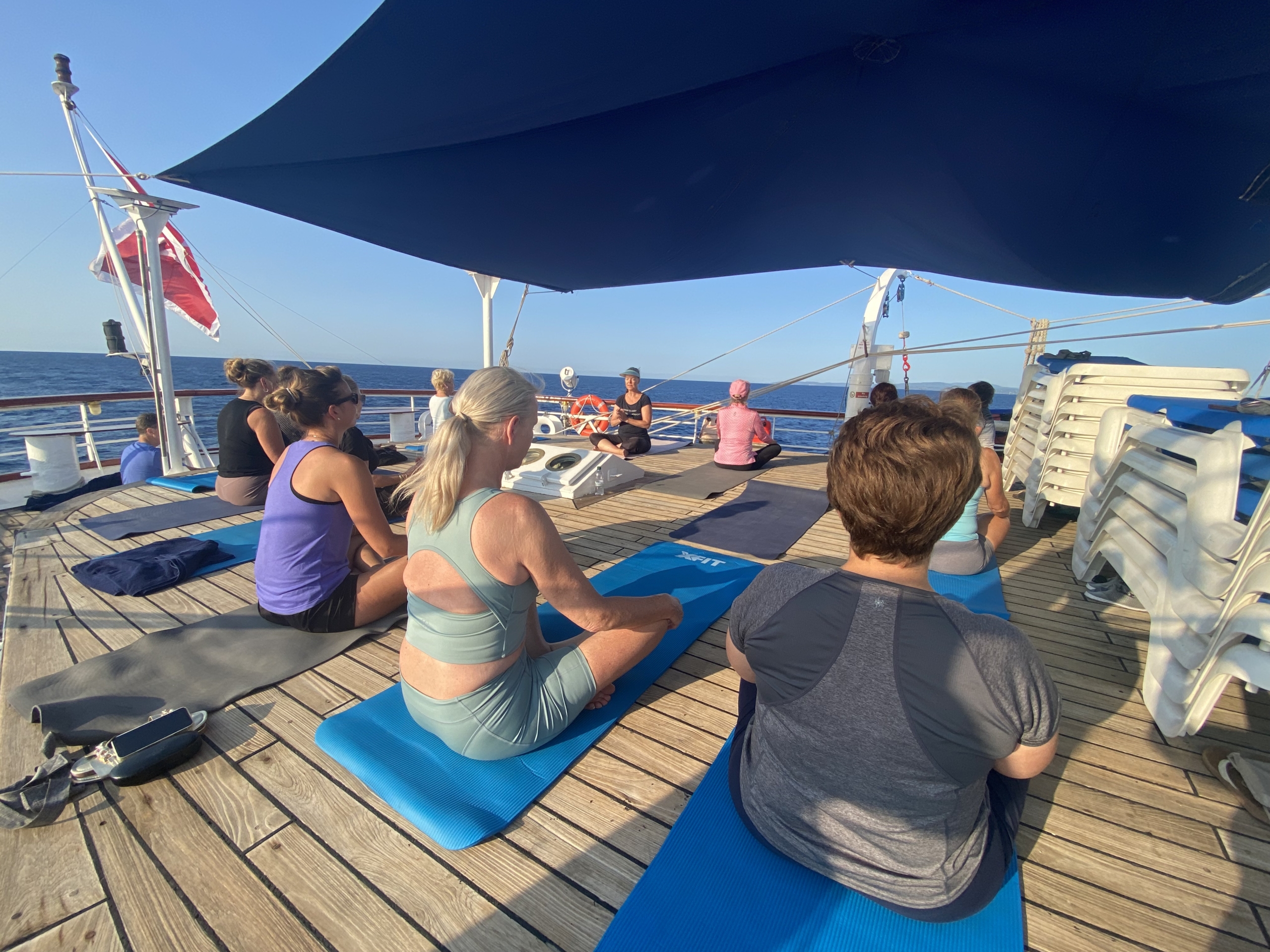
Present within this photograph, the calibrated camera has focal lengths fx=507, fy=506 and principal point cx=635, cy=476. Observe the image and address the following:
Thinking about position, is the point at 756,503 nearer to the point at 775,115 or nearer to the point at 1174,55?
the point at 775,115

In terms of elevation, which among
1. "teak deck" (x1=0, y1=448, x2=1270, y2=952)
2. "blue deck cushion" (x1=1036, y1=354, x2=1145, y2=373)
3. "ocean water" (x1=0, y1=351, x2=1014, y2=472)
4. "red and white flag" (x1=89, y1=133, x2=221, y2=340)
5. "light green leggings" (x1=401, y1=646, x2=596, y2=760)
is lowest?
"ocean water" (x1=0, y1=351, x2=1014, y2=472)

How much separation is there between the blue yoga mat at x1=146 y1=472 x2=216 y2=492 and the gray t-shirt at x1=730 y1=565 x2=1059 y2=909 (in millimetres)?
5381

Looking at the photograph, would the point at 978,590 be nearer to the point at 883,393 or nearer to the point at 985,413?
the point at 985,413

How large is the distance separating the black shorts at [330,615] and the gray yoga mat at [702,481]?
3042 millimetres

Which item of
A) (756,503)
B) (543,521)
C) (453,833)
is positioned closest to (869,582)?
(543,521)

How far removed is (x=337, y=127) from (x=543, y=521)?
83.8 inches

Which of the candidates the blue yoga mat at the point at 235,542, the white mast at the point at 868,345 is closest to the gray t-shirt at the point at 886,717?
the blue yoga mat at the point at 235,542

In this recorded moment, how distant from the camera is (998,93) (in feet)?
7.34

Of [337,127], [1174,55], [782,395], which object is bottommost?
[782,395]

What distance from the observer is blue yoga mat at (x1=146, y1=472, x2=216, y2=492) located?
458cm

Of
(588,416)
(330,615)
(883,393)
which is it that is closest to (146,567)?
(330,615)

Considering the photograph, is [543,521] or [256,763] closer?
A: [543,521]

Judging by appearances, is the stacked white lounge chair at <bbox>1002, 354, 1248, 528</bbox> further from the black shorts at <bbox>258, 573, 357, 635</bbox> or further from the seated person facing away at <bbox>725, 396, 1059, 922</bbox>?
the black shorts at <bbox>258, 573, 357, 635</bbox>

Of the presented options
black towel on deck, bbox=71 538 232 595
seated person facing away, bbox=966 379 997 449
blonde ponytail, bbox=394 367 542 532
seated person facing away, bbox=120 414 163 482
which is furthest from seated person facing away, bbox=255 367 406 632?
seated person facing away, bbox=120 414 163 482
